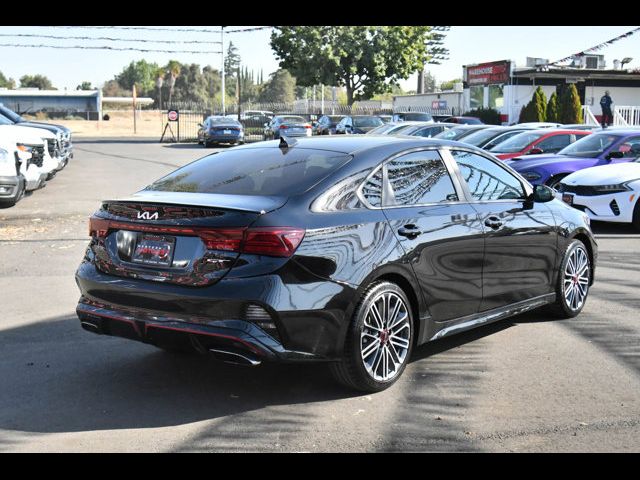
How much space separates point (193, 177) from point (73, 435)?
202cm

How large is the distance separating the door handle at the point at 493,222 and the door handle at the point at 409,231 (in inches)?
35.2

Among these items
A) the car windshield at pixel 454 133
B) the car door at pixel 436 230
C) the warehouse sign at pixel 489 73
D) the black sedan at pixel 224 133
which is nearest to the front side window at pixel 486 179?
the car door at pixel 436 230

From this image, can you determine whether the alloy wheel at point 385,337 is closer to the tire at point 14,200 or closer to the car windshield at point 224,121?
the tire at point 14,200

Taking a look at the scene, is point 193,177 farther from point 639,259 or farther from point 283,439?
point 639,259

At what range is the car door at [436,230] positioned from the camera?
5.58 meters

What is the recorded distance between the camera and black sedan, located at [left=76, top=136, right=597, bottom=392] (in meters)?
4.80

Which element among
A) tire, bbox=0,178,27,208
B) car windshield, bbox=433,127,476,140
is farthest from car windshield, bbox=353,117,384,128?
tire, bbox=0,178,27,208

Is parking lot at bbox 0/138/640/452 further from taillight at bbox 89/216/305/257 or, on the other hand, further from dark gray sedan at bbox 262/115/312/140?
dark gray sedan at bbox 262/115/312/140

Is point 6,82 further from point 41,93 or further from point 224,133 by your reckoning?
point 224,133

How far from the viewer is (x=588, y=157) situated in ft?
49.3

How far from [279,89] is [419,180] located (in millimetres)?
150183

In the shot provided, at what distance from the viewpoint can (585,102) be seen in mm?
49469

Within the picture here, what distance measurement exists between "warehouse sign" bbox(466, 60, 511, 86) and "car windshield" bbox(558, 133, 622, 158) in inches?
1302
